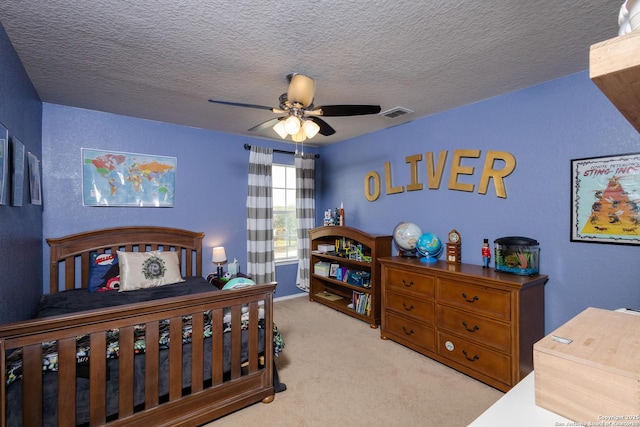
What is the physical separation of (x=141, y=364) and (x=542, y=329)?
117 inches

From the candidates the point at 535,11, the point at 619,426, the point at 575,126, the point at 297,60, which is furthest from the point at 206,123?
the point at 619,426

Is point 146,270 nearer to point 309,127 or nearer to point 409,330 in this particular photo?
point 309,127

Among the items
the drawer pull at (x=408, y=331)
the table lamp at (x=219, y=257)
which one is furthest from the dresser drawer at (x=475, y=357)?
the table lamp at (x=219, y=257)

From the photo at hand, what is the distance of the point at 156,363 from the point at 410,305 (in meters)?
2.18

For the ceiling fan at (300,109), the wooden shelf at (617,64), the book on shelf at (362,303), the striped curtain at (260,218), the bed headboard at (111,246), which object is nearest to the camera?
the wooden shelf at (617,64)

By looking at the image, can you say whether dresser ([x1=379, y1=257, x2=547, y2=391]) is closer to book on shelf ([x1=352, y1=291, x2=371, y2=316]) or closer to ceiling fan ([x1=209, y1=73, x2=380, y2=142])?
book on shelf ([x1=352, y1=291, x2=371, y2=316])

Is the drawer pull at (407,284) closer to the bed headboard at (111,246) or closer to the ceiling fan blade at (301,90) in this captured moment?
the ceiling fan blade at (301,90)

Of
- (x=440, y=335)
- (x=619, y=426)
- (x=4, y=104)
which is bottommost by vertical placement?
(x=440, y=335)

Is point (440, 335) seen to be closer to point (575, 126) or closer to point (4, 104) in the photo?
point (575, 126)

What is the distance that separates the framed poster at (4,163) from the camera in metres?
1.64

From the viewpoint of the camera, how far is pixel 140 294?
2732 millimetres

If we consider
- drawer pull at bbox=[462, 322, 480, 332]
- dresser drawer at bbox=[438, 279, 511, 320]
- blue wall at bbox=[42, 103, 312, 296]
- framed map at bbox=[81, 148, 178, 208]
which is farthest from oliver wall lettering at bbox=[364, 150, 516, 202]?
framed map at bbox=[81, 148, 178, 208]

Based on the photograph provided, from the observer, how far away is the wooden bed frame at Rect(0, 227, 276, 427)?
1.44m

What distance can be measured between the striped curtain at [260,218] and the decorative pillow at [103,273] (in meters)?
1.59
